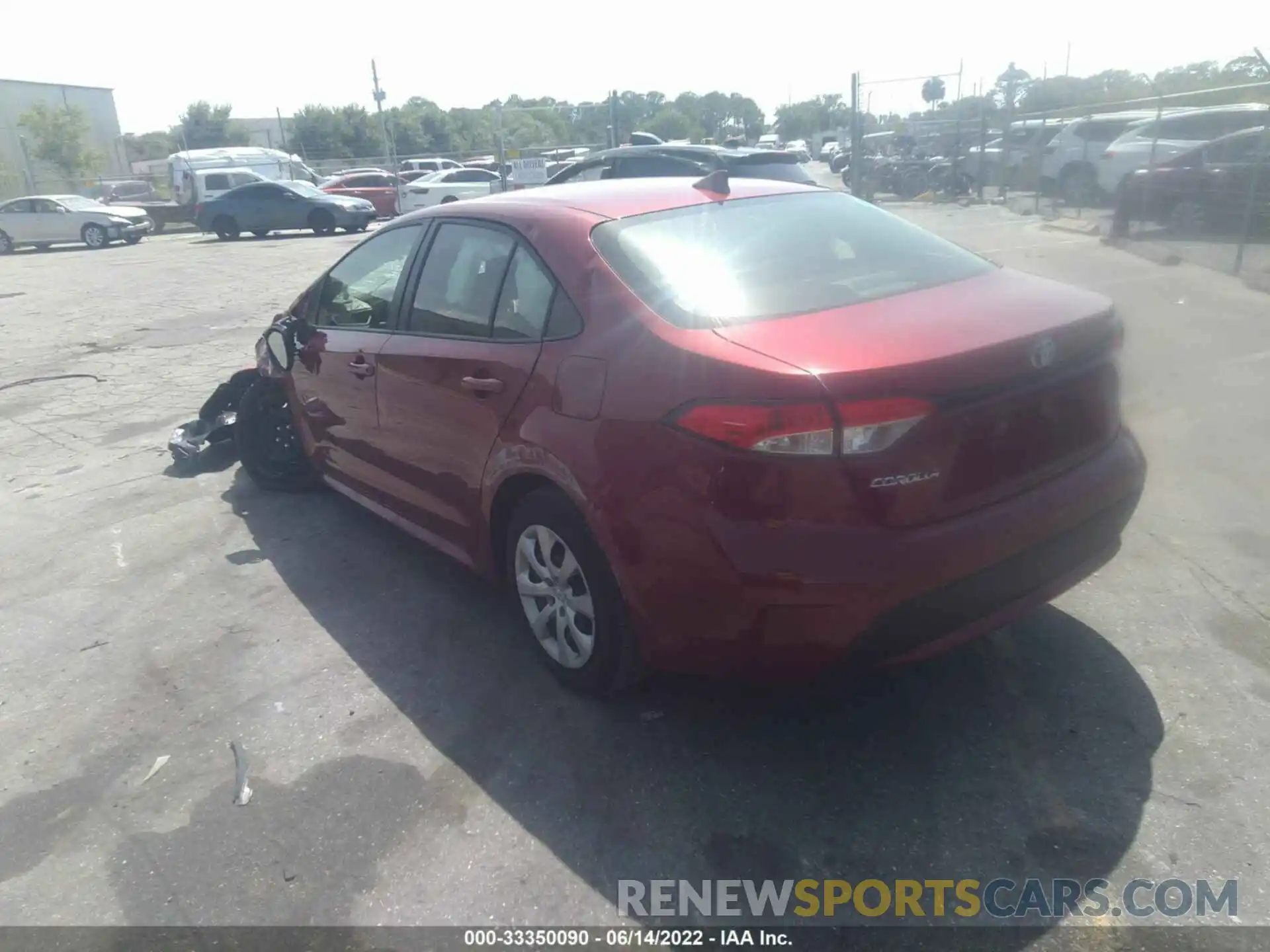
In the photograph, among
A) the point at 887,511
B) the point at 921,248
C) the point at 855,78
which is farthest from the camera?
the point at 855,78

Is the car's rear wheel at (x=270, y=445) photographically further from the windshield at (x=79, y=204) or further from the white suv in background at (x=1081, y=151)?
the windshield at (x=79, y=204)

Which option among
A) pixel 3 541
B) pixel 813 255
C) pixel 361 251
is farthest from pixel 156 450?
pixel 813 255

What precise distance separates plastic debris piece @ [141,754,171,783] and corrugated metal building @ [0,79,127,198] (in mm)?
42751

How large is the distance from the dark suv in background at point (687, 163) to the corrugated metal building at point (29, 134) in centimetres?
3410

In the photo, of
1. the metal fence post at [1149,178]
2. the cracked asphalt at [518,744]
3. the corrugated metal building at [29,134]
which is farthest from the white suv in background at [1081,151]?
the corrugated metal building at [29,134]

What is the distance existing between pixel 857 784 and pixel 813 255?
175 centimetres

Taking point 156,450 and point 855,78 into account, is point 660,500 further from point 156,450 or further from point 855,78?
point 855,78

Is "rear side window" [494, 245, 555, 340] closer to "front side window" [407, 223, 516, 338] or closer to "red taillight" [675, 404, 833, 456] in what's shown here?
"front side window" [407, 223, 516, 338]

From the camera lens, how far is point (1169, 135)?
575 inches

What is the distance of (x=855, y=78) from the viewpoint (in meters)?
19.5

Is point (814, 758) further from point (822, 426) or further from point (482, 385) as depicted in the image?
point (482, 385)

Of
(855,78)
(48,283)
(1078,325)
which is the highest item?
(855,78)

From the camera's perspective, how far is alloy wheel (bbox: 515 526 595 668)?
10.7 ft

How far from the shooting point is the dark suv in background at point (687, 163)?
11.8 meters
